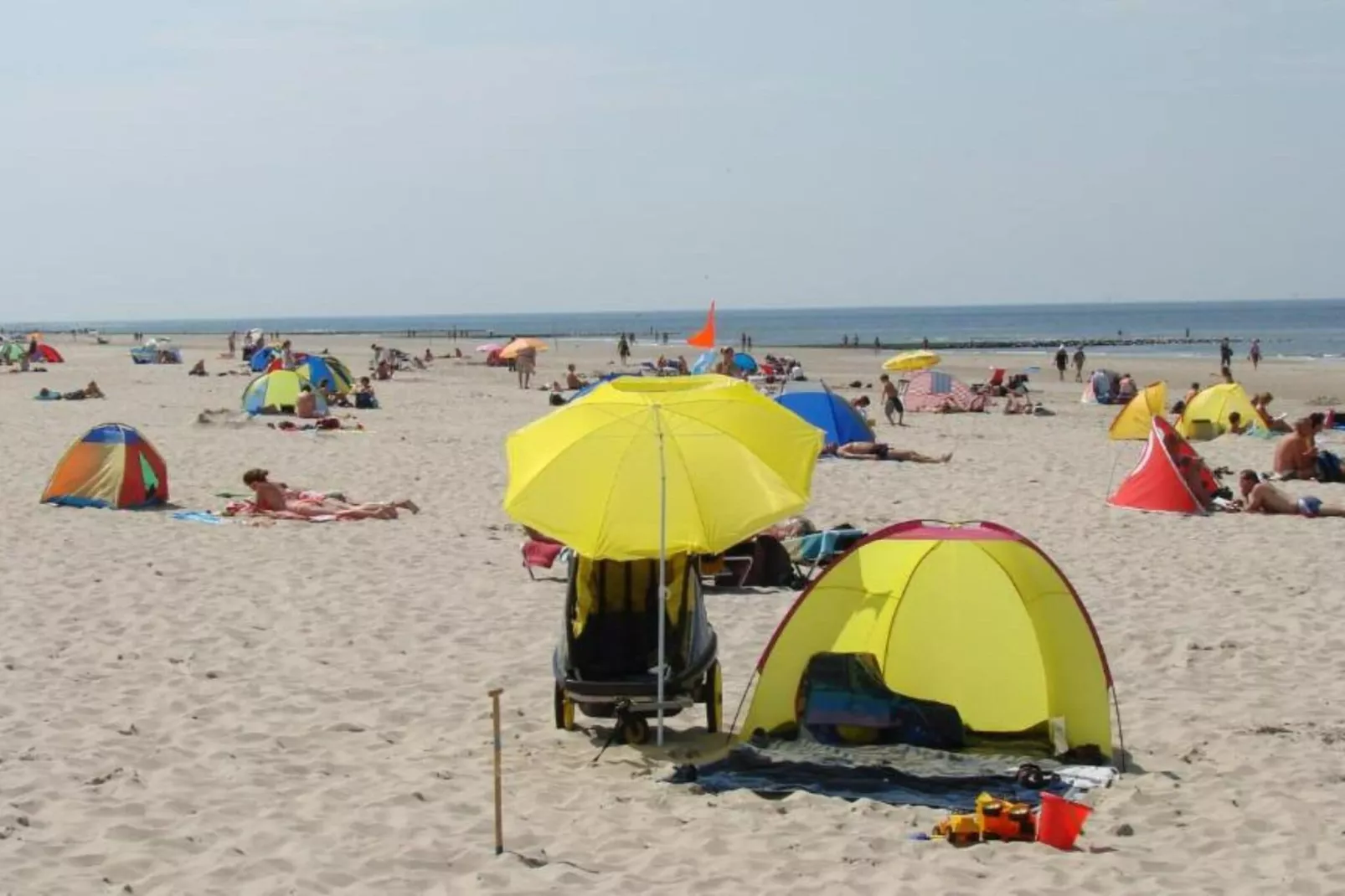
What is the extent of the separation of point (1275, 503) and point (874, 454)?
6.06m

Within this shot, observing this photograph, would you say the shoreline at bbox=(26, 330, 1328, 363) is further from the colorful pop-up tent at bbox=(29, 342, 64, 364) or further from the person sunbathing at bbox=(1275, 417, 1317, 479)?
the person sunbathing at bbox=(1275, 417, 1317, 479)

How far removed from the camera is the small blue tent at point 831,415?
2138 centimetres

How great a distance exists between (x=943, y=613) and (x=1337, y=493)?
11535 mm

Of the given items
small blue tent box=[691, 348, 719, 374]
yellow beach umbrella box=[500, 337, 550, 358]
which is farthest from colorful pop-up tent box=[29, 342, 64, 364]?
small blue tent box=[691, 348, 719, 374]

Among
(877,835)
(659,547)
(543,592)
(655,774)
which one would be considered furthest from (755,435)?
(543,592)

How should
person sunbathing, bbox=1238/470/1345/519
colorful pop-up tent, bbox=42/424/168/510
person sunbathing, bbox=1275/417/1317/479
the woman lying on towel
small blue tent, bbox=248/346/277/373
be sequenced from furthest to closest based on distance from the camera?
small blue tent, bbox=248/346/277/373
person sunbathing, bbox=1275/417/1317/479
person sunbathing, bbox=1238/470/1345/519
colorful pop-up tent, bbox=42/424/168/510
the woman lying on towel

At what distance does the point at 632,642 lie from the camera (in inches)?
316

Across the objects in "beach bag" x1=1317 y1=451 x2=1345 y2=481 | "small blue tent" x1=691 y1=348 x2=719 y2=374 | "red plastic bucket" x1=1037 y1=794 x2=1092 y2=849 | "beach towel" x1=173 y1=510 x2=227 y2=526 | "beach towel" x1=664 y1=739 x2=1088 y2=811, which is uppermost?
"small blue tent" x1=691 y1=348 x2=719 y2=374

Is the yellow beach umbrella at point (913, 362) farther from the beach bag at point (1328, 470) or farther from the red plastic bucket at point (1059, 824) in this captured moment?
the red plastic bucket at point (1059, 824)

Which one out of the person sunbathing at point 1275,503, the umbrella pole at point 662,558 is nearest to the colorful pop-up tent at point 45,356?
the person sunbathing at point 1275,503

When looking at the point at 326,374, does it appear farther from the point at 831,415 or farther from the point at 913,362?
the point at 913,362

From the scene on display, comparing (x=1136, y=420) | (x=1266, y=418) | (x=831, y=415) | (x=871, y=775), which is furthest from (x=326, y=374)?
(x=871, y=775)

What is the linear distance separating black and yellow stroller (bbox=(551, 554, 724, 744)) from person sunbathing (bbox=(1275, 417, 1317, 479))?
12785 millimetres

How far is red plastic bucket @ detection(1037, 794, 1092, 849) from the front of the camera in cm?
625
